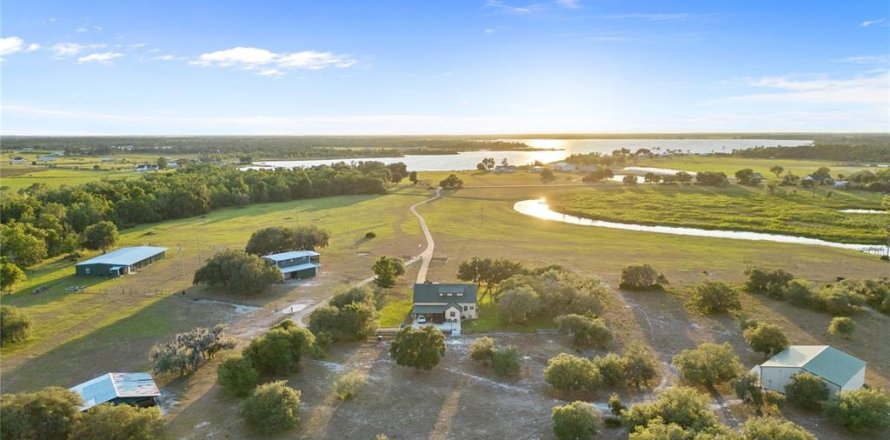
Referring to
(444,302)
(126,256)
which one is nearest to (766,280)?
(444,302)

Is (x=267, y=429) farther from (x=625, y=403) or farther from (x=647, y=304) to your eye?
(x=647, y=304)

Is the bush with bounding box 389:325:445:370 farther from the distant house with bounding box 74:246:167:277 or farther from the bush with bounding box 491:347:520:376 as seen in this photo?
the distant house with bounding box 74:246:167:277

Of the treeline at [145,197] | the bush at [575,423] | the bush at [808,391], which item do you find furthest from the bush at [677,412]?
the treeline at [145,197]

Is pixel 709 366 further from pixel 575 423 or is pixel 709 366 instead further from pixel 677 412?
pixel 575 423

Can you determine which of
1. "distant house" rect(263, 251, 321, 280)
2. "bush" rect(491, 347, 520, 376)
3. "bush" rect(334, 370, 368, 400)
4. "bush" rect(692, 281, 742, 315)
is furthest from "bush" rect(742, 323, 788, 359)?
"distant house" rect(263, 251, 321, 280)

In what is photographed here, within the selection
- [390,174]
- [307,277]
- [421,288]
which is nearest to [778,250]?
[421,288]
